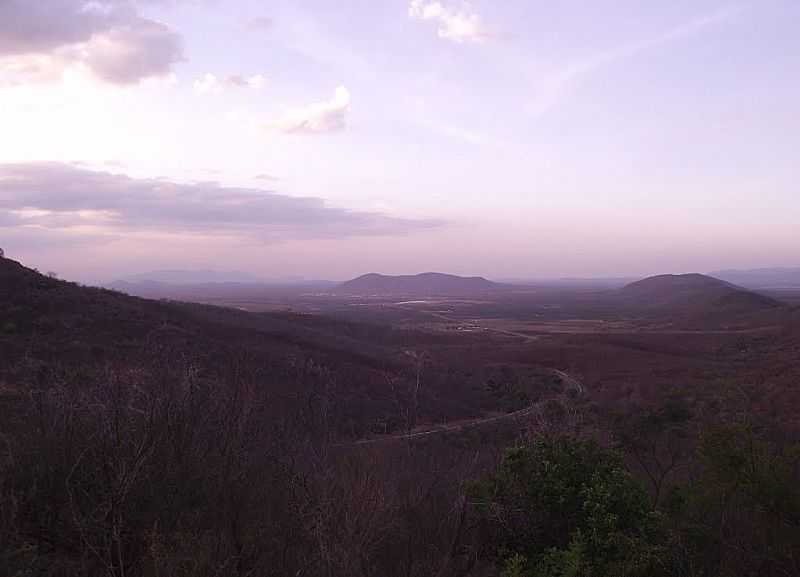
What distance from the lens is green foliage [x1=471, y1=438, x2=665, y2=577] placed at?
23.0 ft

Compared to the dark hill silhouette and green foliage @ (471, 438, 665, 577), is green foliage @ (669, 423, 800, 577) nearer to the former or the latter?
green foliage @ (471, 438, 665, 577)

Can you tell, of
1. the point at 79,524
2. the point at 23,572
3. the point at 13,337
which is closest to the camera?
the point at 23,572

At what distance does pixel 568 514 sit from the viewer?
26.0 feet

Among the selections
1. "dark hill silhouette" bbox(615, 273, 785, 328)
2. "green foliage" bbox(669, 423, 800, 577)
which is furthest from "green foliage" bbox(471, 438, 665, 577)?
"dark hill silhouette" bbox(615, 273, 785, 328)

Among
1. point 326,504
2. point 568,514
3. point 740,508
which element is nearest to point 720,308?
point 740,508

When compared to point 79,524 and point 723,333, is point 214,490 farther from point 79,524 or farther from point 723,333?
point 723,333

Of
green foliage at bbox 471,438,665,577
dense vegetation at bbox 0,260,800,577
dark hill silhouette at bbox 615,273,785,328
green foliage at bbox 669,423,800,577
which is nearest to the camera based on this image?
dense vegetation at bbox 0,260,800,577

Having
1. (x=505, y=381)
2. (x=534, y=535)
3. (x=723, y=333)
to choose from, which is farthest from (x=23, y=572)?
(x=723, y=333)

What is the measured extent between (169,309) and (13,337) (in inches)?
494

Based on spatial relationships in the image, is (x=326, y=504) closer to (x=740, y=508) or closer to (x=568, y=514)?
(x=568, y=514)

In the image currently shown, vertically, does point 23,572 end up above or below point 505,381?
above

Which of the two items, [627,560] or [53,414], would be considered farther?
[53,414]

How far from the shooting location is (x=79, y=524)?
6086mm

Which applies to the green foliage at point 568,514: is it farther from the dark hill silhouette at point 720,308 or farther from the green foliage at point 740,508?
the dark hill silhouette at point 720,308
